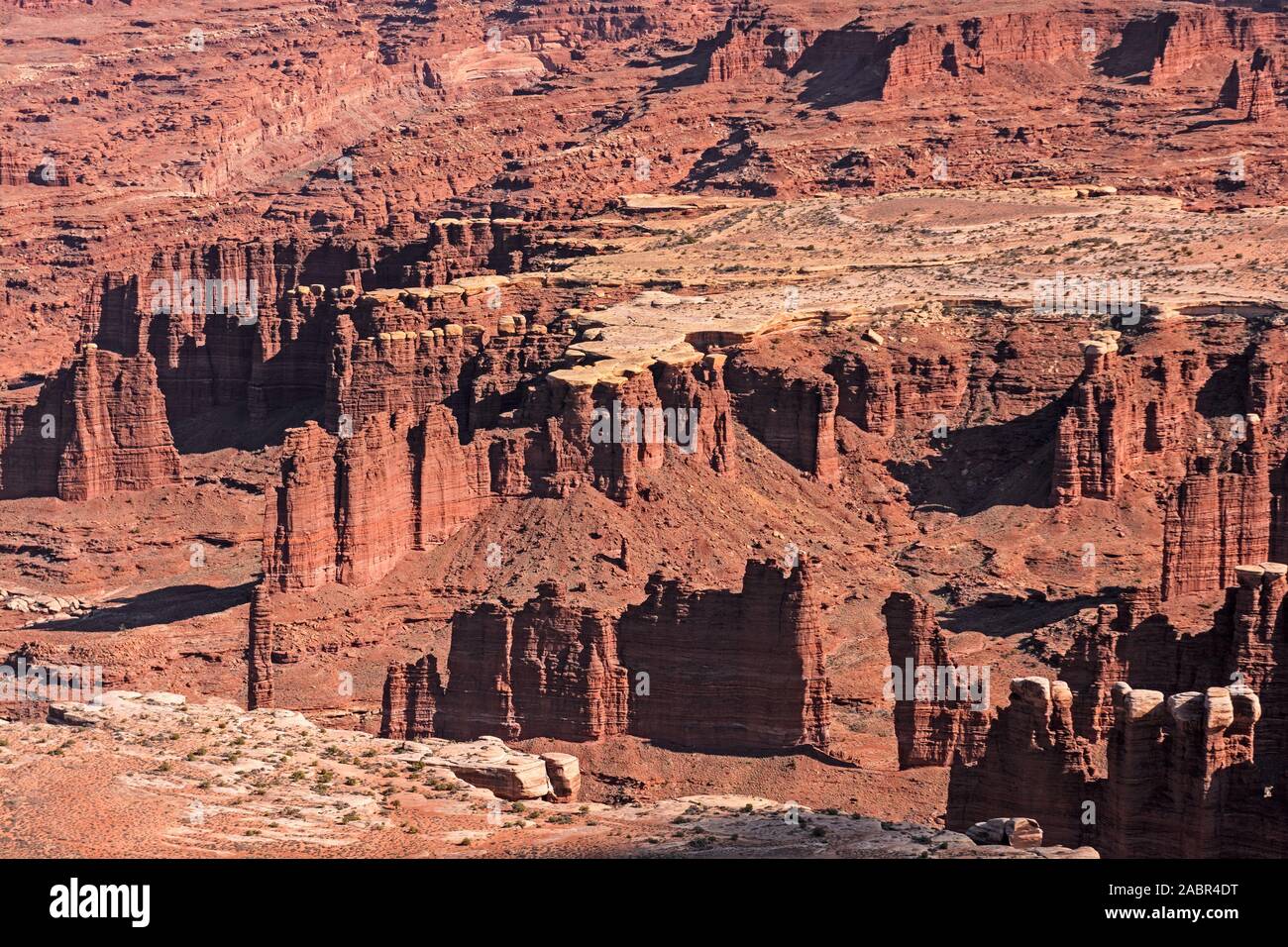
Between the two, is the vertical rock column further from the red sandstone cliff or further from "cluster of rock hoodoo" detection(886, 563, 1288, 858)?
"cluster of rock hoodoo" detection(886, 563, 1288, 858)

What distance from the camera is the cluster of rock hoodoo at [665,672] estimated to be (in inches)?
3061

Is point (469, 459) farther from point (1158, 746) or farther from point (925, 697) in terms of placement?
point (1158, 746)

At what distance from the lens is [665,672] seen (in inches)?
3081

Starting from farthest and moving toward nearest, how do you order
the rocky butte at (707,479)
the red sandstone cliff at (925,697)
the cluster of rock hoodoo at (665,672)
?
the cluster of rock hoodoo at (665,672) < the red sandstone cliff at (925,697) < the rocky butte at (707,479)

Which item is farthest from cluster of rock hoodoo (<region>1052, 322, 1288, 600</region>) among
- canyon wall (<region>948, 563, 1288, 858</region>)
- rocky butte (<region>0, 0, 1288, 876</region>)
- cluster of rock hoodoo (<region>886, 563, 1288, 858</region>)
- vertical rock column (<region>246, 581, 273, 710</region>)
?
vertical rock column (<region>246, 581, 273, 710</region>)

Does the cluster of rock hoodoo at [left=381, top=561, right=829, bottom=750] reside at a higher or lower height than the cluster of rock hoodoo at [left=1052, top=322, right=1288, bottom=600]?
lower

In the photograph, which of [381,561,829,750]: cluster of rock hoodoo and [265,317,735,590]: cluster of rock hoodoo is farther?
[265,317,735,590]: cluster of rock hoodoo

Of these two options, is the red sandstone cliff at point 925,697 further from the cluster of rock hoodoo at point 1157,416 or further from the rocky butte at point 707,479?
the cluster of rock hoodoo at point 1157,416

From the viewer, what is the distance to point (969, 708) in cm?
7588

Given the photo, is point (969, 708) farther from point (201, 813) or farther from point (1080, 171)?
point (1080, 171)

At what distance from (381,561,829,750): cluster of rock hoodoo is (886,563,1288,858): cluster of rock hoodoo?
12.7ft

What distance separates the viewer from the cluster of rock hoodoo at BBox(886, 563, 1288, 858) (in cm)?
5875

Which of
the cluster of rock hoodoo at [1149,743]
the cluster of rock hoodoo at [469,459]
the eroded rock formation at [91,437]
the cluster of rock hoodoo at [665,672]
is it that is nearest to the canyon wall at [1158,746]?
the cluster of rock hoodoo at [1149,743]

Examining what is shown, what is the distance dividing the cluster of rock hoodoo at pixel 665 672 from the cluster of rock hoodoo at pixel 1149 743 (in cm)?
388
